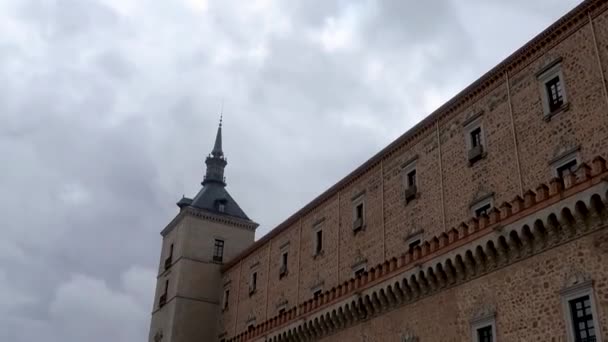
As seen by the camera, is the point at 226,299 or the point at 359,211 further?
the point at 226,299

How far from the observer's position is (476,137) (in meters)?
23.6

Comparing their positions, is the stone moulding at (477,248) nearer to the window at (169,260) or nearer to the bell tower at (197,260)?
the bell tower at (197,260)

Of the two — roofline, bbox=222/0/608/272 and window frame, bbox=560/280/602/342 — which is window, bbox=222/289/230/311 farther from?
window frame, bbox=560/280/602/342

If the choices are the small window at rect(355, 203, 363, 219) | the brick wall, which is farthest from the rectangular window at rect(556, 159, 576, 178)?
the small window at rect(355, 203, 363, 219)

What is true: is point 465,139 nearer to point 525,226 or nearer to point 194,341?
point 525,226

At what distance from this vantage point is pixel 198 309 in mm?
41500

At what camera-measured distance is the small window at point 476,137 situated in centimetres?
2345

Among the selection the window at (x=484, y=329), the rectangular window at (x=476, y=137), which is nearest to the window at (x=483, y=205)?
the rectangular window at (x=476, y=137)

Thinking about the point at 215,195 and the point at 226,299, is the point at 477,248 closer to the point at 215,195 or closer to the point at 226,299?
the point at 226,299

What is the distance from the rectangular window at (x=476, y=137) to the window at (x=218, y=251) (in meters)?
24.3

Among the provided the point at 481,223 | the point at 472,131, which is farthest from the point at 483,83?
the point at 481,223

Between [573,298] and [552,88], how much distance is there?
774 cm

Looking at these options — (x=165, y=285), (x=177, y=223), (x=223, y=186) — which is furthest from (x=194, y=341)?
(x=223, y=186)

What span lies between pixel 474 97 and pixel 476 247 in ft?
23.9
